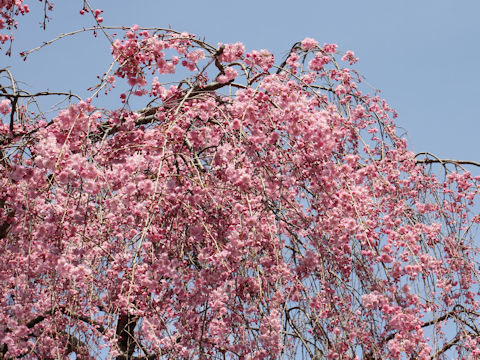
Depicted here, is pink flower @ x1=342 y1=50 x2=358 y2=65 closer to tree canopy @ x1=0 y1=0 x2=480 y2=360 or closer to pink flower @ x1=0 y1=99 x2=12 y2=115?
tree canopy @ x1=0 y1=0 x2=480 y2=360

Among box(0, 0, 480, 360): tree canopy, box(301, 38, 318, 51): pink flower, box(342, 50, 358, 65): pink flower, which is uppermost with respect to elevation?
box(342, 50, 358, 65): pink flower

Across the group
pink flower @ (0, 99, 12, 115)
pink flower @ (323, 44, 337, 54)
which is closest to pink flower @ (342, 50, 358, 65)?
pink flower @ (323, 44, 337, 54)

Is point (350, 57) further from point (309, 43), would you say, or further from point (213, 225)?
point (213, 225)

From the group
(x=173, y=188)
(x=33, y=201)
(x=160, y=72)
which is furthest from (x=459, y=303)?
(x=33, y=201)

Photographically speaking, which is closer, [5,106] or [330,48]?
[5,106]

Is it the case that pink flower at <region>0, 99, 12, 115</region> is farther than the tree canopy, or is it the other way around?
pink flower at <region>0, 99, 12, 115</region>

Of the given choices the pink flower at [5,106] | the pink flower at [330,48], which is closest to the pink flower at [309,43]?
the pink flower at [330,48]

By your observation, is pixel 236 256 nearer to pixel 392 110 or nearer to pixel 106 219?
pixel 106 219

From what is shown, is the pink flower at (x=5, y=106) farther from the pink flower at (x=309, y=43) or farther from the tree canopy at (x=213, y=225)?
the pink flower at (x=309, y=43)

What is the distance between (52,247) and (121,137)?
0.85 metres

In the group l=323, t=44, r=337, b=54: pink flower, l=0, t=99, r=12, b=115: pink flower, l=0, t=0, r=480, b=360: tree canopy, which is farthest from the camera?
l=323, t=44, r=337, b=54: pink flower

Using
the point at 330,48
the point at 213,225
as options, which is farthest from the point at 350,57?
the point at 213,225

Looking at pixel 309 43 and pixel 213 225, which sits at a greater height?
pixel 309 43

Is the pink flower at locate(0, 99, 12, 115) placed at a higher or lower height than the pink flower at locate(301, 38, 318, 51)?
lower
